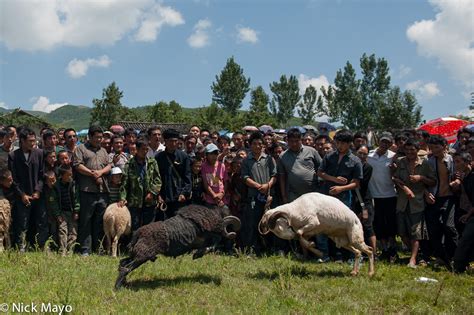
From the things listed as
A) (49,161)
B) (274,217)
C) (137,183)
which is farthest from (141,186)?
(274,217)

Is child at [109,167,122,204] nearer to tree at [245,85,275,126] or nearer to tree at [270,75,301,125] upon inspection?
tree at [245,85,275,126]

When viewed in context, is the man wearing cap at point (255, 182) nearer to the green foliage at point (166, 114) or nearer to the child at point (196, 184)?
the child at point (196, 184)

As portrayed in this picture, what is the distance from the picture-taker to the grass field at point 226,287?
5387 millimetres

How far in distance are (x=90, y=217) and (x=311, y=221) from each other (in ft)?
13.6

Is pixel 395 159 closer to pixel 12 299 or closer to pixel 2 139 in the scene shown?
pixel 12 299

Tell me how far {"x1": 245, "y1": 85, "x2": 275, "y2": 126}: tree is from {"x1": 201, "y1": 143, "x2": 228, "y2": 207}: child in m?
36.6

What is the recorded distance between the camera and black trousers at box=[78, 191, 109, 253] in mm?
8117

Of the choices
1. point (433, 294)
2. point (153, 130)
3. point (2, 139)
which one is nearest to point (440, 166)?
point (433, 294)

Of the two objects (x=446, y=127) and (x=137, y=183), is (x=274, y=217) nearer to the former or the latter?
(x=137, y=183)

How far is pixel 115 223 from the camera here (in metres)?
7.91

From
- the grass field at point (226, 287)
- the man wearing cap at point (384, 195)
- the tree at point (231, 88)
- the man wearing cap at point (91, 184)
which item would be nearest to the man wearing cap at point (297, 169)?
the man wearing cap at point (384, 195)

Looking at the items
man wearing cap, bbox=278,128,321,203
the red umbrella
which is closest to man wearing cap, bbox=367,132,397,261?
man wearing cap, bbox=278,128,321,203

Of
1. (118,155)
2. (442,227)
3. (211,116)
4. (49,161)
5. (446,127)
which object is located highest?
(211,116)

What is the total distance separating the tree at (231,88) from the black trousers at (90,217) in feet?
187
